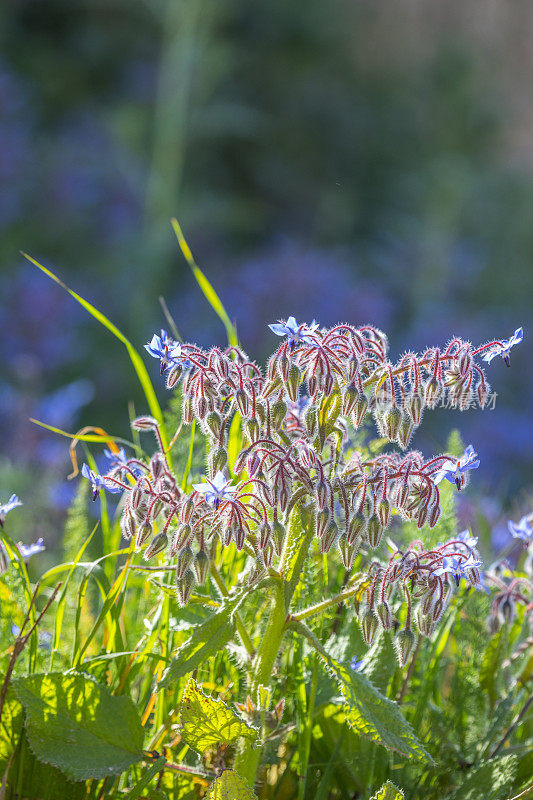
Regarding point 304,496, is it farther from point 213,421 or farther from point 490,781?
point 490,781

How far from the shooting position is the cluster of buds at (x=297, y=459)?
2.40 feet

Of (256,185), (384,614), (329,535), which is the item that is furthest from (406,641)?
(256,185)

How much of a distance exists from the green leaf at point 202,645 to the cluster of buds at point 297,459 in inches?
1.3

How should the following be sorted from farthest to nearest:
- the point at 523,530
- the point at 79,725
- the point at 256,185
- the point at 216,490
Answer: the point at 256,185, the point at 523,530, the point at 79,725, the point at 216,490

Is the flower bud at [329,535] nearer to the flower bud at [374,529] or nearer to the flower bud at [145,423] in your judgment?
the flower bud at [374,529]

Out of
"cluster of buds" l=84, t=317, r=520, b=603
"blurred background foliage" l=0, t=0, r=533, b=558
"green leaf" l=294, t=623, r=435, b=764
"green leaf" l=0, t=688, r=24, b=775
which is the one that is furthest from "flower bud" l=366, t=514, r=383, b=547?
"blurred background foliage" l=0, t=0, r=533, b=558

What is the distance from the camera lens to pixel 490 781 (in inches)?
33.6

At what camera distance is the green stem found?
78cm

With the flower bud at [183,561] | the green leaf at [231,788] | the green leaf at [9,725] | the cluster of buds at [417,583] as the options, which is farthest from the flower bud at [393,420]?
the green leaf at [9,725]

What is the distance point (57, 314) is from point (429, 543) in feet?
9.92

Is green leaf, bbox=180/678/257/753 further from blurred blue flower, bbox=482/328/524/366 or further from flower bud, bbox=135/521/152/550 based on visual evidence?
blurred blue flower, bbox=482/328/524/366

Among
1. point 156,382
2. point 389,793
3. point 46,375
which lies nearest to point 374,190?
point 156,382

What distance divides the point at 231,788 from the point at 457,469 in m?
0.34

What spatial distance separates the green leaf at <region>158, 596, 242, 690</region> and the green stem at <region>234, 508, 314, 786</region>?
0.19 ft
